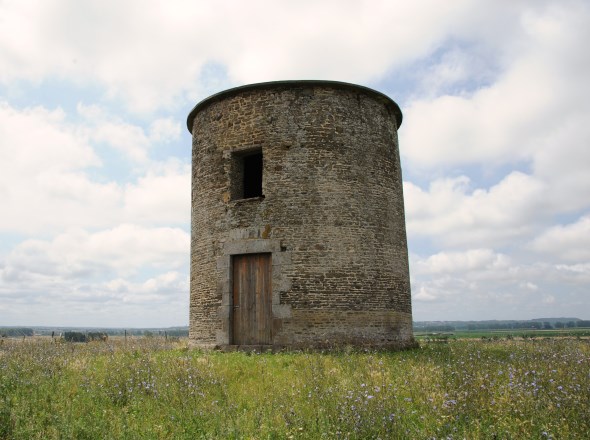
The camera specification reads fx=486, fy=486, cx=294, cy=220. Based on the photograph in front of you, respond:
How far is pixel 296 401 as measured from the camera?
5934mm

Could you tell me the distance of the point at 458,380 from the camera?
6.42m

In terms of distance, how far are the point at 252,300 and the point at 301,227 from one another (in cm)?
206

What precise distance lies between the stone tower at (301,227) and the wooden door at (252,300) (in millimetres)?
24

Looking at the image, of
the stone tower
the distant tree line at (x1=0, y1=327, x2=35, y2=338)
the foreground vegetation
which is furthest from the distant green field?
the distant tree line at (x1=0, y1=327, x2=35, y2=338)

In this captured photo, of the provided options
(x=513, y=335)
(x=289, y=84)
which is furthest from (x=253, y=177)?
(x=513, y=335)

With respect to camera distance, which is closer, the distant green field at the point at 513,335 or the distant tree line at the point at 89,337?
the distant green field at the point at 513,335

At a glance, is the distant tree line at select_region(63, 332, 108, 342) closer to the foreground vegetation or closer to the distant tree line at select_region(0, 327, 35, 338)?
the distant tree line at select_region(0, 327, 35, 338)

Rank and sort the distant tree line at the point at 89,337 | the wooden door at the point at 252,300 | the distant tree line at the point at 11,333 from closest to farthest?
1. the wooden door at the point at 252,300
2. the distant tree line at the point at 89,337
3. the distant tree line at the point at 11,333

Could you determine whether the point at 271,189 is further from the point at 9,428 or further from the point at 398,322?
the point at 9,428

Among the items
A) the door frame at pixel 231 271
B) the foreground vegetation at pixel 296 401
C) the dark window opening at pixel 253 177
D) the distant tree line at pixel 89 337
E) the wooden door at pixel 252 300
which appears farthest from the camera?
the distant tree line at pixel 89 337

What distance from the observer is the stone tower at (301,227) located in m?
10.9

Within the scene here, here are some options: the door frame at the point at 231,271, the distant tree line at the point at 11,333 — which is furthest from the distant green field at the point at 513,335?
the distant tree line at the point at 11,333

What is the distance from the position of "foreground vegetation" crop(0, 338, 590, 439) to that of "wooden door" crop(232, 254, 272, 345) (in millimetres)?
2561

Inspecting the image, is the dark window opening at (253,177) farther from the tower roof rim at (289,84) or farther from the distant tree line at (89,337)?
the distant tree line at (89,337)
